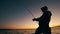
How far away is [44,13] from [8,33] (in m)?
13.8

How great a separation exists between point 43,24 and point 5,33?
1332 cm

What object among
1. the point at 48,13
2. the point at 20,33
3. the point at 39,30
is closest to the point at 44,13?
the point at 48,13

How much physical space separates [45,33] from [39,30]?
416 mm

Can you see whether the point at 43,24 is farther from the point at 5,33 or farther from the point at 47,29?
the point at 5,33

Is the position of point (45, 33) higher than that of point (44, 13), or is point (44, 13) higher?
point (44, 13)

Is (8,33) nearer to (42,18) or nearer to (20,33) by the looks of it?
(20,33)

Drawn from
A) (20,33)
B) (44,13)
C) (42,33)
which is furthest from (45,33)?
(20,33)

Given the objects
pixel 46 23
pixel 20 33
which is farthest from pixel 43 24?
pixel 20 33

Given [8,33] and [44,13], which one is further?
[8,33]

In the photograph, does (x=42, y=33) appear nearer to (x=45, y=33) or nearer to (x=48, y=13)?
(x=45, y=33)

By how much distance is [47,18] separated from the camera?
42.6ft

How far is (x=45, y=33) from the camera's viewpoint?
513 inches

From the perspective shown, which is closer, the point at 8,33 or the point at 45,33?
the point at 45,33

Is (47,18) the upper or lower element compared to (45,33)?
upper
